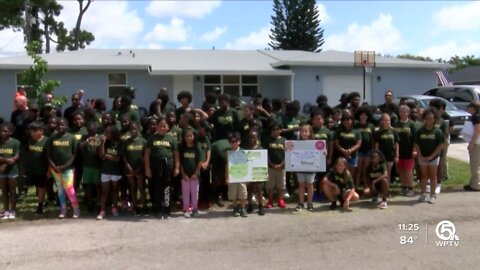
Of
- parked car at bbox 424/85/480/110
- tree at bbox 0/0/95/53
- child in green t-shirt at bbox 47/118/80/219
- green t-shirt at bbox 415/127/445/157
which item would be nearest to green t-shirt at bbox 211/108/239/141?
child in green t-shirt at bbox 47/118/80/219

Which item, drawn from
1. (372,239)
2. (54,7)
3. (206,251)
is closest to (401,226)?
(372,239)

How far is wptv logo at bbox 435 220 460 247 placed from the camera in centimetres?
659

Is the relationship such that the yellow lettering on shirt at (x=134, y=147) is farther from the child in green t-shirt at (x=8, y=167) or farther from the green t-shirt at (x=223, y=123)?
the child in green t-shirt at (x=8, y=167)

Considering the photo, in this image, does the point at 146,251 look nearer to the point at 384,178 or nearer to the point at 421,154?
the point at 384,178

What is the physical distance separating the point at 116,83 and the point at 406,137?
13920 mm

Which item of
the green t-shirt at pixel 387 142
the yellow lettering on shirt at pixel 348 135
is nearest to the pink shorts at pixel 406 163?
the green t-shirt at pixel 387 142

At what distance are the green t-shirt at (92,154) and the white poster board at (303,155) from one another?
3.13m

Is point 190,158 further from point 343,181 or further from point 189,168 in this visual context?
point 343,181

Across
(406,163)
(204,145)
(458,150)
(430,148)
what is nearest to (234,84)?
(458,150)

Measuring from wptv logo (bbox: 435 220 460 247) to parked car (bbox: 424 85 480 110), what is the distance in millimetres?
13273

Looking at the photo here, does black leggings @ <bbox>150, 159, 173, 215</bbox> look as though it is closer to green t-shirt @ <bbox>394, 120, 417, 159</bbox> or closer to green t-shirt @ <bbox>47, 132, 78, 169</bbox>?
green t-shirt @ <bbox>47, 132, 78, 169</bbox>

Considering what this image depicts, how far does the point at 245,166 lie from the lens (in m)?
8.27

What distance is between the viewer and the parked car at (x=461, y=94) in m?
19.6

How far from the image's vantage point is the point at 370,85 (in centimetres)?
2291
